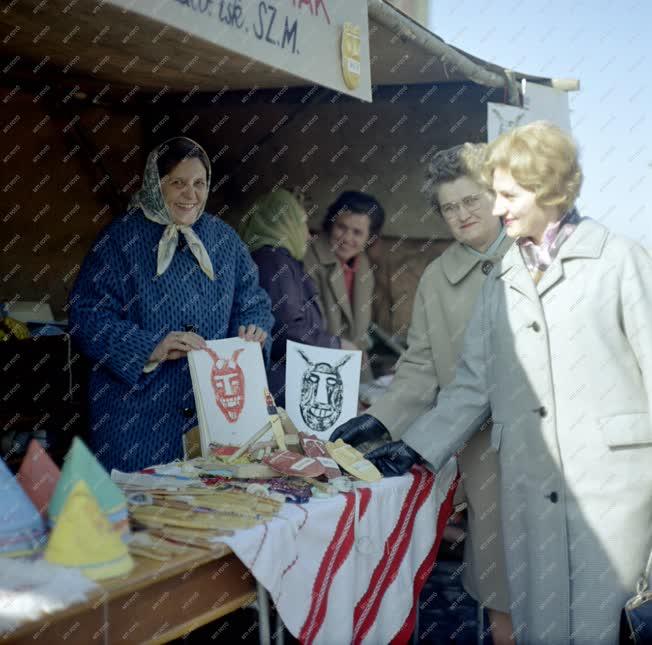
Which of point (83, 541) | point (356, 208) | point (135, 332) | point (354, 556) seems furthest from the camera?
point (356, 208)

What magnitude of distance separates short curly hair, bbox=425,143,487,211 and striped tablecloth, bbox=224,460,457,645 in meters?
1.15

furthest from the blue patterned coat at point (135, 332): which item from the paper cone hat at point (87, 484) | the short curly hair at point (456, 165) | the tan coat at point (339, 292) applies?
the tan coat at point (339, 292)

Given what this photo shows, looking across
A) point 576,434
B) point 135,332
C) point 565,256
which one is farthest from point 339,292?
point 576,434

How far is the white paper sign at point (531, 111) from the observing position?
509 cm

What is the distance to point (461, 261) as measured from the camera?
3.62 meters

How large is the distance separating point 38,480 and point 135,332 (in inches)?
46.1

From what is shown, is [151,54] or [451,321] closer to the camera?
[451,321]

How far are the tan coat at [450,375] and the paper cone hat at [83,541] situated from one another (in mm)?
1609

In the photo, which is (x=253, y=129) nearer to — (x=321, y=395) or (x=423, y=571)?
(x=321, y=395)

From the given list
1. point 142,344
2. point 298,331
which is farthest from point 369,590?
point 298,331

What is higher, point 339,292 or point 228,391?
point 339,292

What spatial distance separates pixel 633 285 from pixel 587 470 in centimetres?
61

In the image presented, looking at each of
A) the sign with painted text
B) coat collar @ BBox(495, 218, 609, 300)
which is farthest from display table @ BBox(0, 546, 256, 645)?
the sign with painted text

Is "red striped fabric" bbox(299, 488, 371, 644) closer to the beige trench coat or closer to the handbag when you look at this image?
the beige trench coat
